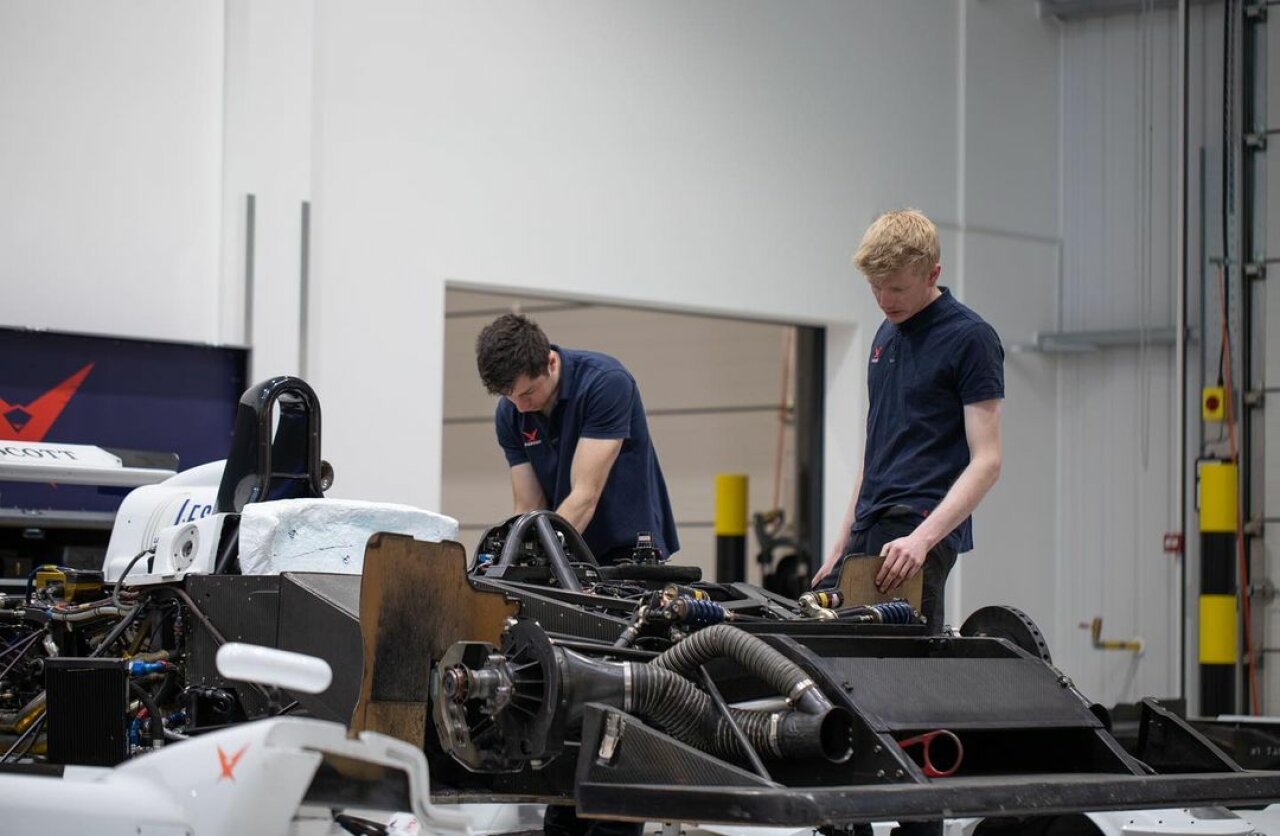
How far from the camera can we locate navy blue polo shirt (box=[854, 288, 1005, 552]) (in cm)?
437

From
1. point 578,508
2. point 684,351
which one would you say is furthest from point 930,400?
point 684,351

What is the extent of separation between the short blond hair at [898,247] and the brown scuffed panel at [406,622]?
4.89 feet

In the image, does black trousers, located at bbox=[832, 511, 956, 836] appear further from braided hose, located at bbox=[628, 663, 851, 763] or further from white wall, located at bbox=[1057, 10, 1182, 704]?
white wall, located at bbox=[1057, 10, 1182, 704]

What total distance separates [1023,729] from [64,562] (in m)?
3.44

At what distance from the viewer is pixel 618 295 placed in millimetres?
8930

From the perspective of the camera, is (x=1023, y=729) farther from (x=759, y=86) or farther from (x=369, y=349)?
(x=759, y=86)

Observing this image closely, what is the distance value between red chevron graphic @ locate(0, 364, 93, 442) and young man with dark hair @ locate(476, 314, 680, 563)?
2.43 metres

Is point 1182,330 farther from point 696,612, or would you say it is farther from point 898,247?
point 696,612

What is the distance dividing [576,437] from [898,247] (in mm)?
1512

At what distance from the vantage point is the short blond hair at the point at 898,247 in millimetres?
4273

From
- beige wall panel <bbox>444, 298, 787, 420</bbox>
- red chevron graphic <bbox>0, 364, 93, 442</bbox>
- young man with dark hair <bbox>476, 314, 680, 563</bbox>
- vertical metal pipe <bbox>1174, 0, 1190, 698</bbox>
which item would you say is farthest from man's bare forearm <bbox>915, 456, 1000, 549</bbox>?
beige wall panel <bbox>444, 298, 787, 420</bbox>

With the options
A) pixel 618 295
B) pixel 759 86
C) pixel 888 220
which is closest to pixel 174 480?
pixel 888 220

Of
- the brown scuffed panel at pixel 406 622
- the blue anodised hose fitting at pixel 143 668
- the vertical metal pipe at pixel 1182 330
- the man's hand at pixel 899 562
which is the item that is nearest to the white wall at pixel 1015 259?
the vertical metal pipe at pixel 1182 330

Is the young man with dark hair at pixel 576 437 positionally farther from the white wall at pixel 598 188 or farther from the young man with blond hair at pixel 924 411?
the white wall at pixel 598 188
